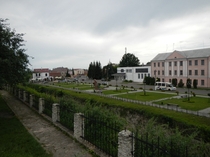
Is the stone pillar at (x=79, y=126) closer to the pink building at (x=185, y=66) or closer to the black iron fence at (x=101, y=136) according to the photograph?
the black iron fence at (x=101, y=136)

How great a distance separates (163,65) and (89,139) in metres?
42.5

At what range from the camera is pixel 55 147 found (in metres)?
7.24

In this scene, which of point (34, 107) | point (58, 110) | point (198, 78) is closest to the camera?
point (58, 110)

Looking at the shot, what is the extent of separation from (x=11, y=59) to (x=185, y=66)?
3969 centimetres

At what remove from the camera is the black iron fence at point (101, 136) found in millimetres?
6550

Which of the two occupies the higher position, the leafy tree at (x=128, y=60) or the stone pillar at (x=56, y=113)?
the leafy tree at (x=128, y=60)

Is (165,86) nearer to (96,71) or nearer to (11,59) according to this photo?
(11,59)

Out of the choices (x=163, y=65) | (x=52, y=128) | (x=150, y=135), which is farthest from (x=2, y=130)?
(x=163, y=65)

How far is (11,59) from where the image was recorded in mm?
12148

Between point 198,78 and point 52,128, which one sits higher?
point 198,78

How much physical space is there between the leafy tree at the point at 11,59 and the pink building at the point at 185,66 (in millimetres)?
32799

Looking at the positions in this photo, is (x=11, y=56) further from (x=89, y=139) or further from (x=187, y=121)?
(x=187, y=121)

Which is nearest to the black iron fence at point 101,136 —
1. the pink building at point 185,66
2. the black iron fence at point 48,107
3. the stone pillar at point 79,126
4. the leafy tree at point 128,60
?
the stone pillar at point 79,126

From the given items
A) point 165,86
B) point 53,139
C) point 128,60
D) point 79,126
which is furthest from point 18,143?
point 128,60
